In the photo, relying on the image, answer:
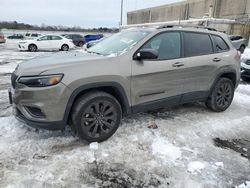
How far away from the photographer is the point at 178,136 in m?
4.30

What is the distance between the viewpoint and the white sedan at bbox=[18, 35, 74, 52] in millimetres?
21188

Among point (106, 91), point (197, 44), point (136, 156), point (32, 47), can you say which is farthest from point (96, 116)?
point (32, 47)

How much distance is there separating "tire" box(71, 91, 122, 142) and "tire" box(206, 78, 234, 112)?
2.39 meters

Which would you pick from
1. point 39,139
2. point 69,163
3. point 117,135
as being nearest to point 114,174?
point 69,163

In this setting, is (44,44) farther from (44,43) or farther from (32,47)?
(32,47)

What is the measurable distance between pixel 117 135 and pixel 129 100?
0.62m

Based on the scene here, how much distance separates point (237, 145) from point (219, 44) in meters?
2.22

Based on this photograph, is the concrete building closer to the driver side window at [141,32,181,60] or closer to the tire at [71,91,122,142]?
the driver side window at [141,32,181,60]

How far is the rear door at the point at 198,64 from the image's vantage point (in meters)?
4.75

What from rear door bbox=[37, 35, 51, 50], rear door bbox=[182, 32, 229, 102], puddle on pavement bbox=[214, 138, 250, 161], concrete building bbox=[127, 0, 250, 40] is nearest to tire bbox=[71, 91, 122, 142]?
rear door bbox=[182, 32, 229, 102]

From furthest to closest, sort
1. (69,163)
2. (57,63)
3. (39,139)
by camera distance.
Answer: (39,139) < (57,63) < (69,163)

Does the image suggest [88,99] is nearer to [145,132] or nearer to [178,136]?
[145,132]

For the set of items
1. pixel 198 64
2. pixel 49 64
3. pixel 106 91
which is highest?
pixel 49 64

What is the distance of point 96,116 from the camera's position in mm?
3840
